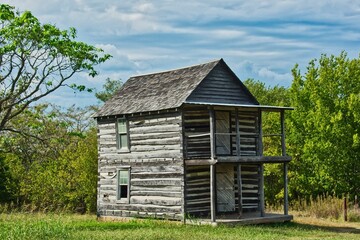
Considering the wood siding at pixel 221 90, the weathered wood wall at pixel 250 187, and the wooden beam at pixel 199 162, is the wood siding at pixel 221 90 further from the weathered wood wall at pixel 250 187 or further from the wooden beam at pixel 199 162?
the weathered wood wall at pixel 250 187

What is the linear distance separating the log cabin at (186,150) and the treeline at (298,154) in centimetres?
269

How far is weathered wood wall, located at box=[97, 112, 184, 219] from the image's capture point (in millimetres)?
28391

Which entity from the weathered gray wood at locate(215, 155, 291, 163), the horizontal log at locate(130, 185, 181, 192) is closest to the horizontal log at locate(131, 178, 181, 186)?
the horizontal log at locate(130, 185, 181, 192)

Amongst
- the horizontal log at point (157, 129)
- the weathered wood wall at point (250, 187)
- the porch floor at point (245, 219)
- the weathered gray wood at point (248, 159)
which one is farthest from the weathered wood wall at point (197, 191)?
the weathered wood wall at point (250, 187)

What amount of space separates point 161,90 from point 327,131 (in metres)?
10.1

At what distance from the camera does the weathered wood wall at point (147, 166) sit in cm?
2839

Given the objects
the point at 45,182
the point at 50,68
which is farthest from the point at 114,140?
the point at 45,182

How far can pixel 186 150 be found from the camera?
2811 cm

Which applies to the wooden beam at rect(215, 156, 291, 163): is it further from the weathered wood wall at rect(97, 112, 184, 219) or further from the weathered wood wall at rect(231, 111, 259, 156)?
the weathered wood wall at rect(97, 112, 184, 219)

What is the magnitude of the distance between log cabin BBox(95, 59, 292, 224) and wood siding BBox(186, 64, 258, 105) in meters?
0.05

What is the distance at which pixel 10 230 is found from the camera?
63.2 ft

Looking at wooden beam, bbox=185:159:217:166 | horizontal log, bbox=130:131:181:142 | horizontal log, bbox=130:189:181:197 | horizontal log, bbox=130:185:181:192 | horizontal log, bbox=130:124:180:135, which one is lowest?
horizontal log, bbox=130:189:181:197

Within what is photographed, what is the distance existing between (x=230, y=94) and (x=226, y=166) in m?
3.54

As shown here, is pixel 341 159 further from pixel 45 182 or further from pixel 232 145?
pixel 45 182
